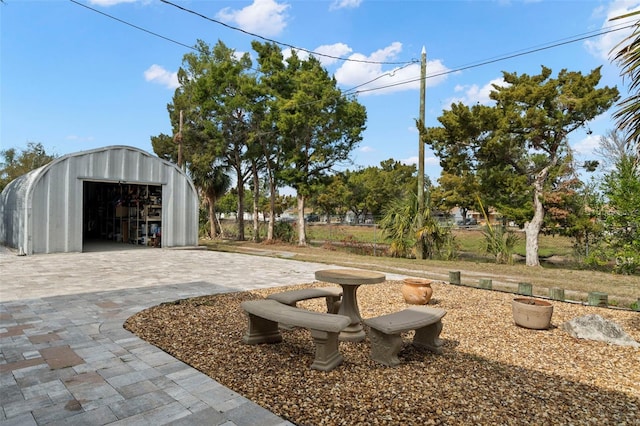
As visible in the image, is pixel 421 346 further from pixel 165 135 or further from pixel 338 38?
pixel 165 135

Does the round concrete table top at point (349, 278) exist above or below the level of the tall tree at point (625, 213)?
below

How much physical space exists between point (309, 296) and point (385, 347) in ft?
4.21

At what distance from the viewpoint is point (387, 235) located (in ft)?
44.7

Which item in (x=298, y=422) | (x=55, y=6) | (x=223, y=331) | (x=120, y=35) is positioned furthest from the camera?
(x=120, y=35)

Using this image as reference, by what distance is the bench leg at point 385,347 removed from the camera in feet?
11.3

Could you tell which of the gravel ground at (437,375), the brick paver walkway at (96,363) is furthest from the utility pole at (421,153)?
the gravel ground at (437,375)

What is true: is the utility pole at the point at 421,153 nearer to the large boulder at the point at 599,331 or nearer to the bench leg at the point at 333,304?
the large boulder at the point at 599,331

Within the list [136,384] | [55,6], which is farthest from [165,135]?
[136,384]

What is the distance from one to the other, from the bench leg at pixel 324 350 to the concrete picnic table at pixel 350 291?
83 centimetres

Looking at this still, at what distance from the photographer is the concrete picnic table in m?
4.20

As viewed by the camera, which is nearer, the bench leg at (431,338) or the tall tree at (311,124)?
the bench leg at (431,338)

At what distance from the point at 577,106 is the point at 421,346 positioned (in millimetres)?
11289

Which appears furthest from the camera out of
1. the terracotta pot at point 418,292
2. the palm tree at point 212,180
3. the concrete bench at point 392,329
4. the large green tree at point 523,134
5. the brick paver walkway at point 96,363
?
the palm tree at point 212,180

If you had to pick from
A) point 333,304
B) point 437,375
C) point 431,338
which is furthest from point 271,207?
point 437,375
